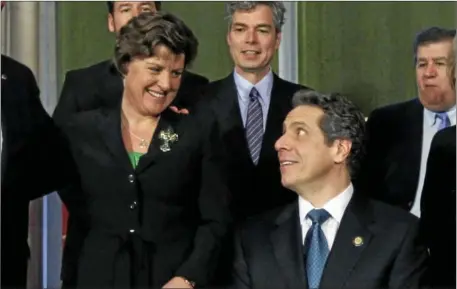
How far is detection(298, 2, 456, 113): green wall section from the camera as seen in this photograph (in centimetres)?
176

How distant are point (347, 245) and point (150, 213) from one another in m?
0.41

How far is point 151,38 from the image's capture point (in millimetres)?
1650

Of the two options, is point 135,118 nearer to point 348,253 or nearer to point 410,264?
point 348,253

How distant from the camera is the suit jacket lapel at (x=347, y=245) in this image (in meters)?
1.62

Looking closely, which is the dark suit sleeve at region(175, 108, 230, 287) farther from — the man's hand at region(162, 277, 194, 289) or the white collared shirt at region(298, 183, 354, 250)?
the white collared shirt at region(298, 183, 354, 250)

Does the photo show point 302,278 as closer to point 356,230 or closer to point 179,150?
point 356,230

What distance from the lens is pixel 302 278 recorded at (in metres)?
1.63

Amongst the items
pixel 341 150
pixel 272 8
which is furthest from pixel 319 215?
pixel 272 8

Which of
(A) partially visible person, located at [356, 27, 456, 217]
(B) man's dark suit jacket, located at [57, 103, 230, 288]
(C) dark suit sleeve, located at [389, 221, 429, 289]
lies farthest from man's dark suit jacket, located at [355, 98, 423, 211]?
(B) man's dark suit jacket, located at [57, 103, 230, 288]

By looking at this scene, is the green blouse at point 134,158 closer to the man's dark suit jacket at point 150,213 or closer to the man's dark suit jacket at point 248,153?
the man's dark suit jacket at point 150,213

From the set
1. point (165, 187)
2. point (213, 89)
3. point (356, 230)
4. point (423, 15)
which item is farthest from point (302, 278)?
point (423, 15)

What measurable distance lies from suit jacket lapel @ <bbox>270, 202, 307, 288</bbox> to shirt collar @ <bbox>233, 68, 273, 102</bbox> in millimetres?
257

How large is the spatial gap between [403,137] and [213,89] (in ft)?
1.40

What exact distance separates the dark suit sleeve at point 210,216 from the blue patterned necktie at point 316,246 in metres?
0.17
